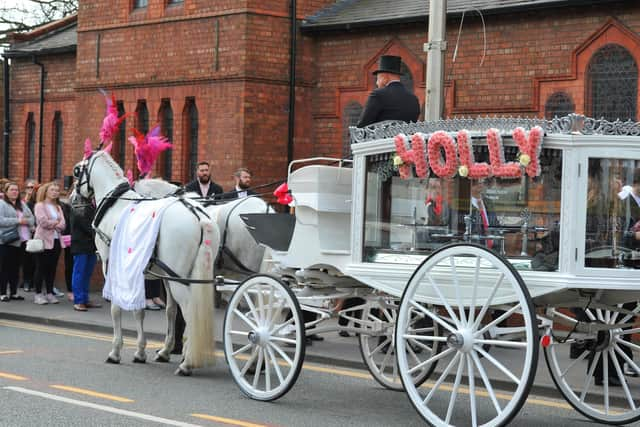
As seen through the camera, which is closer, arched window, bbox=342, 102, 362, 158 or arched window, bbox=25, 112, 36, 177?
arched window, bbox=342, 102, 362, 158

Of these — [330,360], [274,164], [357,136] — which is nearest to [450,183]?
[357,136]

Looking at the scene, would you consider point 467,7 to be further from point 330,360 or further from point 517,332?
point 517,332

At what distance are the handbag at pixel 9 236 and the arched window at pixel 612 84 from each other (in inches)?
390

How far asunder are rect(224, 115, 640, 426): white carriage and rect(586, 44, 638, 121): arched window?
9.27m

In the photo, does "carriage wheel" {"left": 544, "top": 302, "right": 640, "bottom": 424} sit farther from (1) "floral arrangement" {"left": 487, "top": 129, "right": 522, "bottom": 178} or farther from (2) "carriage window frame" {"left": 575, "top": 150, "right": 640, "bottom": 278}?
(1) "floral arrangement" {"left": 487, "top": 129, "right": 522, "bottom": 178}

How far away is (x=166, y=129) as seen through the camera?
969 inches

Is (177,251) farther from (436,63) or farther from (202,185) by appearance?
(202,185)

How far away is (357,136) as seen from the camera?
29.2 feet

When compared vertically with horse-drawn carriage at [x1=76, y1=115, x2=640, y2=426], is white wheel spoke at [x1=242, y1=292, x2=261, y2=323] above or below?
below

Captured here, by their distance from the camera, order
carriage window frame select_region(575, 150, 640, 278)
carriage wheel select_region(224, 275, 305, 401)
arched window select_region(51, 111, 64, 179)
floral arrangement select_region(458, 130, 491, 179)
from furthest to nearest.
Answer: arched window select_region(51, 111, 64, 179) < carriage wheel select_region(224, 275, 305, 401) < floral arrangement select_region(458, 130, 491, 179) < carriage window frame select_region(575, 150, 640, 278)

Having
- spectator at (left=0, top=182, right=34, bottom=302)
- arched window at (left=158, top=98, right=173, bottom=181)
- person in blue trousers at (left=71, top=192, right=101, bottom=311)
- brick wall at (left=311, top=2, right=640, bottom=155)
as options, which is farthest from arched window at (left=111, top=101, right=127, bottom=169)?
person in blue trousers at (left=71, top=192, right=101, bottom=311)

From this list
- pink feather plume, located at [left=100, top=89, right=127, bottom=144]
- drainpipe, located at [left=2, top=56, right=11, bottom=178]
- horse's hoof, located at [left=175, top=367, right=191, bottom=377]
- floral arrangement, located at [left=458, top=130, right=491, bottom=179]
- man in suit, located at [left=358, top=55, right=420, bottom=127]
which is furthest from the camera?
drainpipe, located at [left=2, top=56, right=11, bottom=178]

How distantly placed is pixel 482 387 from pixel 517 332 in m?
2.91

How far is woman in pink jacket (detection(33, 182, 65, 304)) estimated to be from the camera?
58.7 feet
